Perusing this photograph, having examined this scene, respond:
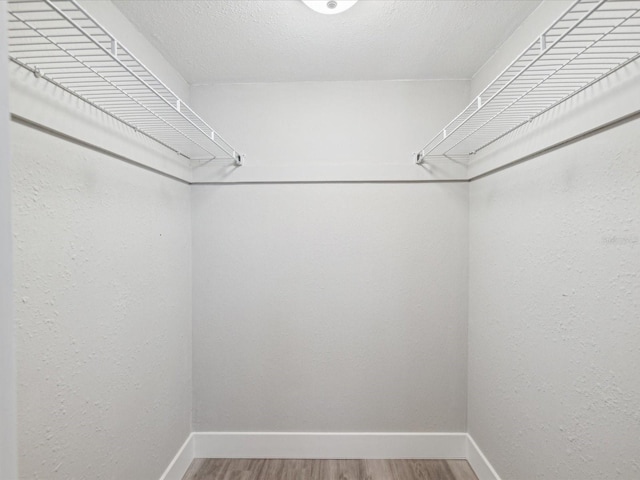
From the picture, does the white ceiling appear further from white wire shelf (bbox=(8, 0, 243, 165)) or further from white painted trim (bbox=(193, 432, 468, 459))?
white painted trim (bbox=(193, 432, 468, 459))

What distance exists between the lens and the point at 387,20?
51.5 inches

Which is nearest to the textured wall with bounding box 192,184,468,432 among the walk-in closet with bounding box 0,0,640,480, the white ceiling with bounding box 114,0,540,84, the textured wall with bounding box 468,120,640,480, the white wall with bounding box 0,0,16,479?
the walk-in closet with bounding box 0,0,640,480

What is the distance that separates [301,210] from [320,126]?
0.48m

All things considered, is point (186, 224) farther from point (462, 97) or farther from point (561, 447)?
point (561, 447)

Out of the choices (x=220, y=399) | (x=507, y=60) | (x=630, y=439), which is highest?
(x=507, y=60)

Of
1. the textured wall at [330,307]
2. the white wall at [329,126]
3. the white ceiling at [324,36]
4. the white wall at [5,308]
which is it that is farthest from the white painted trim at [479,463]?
the white ceiling at [324,36]

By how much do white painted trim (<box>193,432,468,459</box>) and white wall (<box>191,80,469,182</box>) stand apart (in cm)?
144

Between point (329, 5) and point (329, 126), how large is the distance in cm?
69

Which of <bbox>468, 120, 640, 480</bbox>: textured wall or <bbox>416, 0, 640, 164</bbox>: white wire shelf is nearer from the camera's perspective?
<bbox>416, 0, 640, 164</bbox>: white wire shelf

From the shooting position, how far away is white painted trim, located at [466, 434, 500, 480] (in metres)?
1.55

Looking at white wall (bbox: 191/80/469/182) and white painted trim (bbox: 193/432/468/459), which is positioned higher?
white wall (bbox: 191/80/469/182)

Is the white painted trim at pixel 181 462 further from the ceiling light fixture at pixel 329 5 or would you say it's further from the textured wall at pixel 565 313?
the ceiling light fixture at pixel 329 5

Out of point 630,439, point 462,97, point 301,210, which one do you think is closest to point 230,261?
point 301,210

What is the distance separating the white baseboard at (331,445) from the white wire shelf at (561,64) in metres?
1.57
